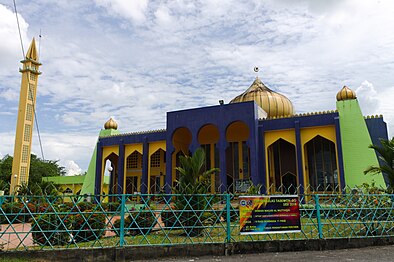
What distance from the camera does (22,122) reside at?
26.5 meters

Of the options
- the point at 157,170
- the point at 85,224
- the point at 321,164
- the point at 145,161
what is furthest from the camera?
the point at 157,170

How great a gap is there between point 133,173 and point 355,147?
15383 millimetres

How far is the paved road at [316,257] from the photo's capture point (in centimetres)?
675

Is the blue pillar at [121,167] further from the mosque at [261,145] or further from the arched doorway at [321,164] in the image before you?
the arched doorway at [321,164]

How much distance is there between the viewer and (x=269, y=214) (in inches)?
302

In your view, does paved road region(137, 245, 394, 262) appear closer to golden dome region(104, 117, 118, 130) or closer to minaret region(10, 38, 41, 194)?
golden dome region(104, 117, 118, 130)

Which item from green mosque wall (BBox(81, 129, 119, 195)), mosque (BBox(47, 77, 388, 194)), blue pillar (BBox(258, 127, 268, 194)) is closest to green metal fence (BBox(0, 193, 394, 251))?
mosque (BBox(47, 77, 388, 194))

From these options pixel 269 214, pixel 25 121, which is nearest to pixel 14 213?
pixel 269 214

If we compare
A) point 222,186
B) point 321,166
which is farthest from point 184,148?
point 321,166

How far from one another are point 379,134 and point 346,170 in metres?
3.00

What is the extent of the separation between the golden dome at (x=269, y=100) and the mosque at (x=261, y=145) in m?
0.06

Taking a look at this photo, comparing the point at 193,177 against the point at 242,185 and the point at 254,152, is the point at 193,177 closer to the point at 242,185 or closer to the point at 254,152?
the point at 254,152

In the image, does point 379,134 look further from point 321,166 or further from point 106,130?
point 106,130

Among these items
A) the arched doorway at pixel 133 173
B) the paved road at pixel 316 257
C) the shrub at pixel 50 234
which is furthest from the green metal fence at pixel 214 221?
the arched doorway at pixel 133 173
